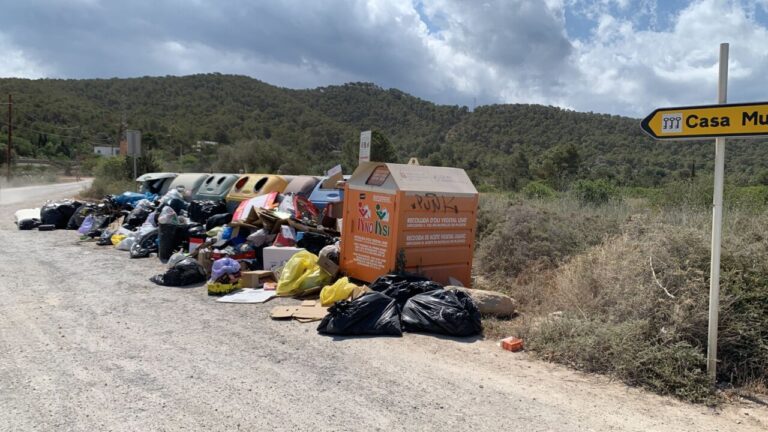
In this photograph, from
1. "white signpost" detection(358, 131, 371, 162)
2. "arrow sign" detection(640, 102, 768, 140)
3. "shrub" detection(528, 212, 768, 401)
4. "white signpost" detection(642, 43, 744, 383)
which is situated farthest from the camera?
"white signpost" detection(358, 131, 371, 162)

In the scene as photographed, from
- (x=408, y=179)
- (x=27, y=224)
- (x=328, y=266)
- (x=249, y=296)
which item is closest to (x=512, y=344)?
(x=408, y=179)

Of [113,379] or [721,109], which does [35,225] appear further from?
[721,109]

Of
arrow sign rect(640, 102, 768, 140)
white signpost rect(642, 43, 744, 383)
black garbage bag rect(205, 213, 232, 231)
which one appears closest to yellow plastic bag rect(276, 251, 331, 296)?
black garbage bag rect(205, 213, 232, 231)

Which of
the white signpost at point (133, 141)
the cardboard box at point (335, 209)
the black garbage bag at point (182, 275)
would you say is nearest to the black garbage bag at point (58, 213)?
the white signpost at point (133, 141)

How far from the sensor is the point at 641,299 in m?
4.62

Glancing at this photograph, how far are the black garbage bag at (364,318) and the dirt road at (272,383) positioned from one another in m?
0.14

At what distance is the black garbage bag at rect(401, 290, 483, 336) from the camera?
5.31 m

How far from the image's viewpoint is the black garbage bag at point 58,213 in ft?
46.3

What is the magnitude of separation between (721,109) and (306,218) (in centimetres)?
671

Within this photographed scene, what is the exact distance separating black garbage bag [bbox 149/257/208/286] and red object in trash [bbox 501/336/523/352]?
4.75 m

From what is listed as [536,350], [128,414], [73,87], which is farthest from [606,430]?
[73,87]

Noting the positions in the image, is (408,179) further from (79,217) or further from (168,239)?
(79,217)

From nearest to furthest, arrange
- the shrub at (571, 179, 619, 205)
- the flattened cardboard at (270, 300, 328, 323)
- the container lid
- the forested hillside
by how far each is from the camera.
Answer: the flattened cardboard at (270, 300, 328, 323), the container lid, the shrub at (571, 179, 619, 205), the forested hillside

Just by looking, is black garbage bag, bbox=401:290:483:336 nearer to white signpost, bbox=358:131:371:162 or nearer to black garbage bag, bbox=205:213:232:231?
white signpost, bbox=358:131:371:162
